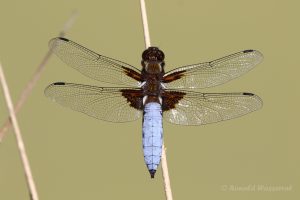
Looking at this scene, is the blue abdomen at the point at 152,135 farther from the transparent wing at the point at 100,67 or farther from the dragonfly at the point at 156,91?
the transparent wing at the point at 100,67

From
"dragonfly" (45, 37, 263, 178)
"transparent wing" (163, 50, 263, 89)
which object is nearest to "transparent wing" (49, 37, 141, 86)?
"dragonfly" (45, 37, 263, 178)

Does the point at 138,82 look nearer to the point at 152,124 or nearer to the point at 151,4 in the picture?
the point at 152,124

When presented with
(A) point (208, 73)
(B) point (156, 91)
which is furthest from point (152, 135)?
(A) point (208, 73)

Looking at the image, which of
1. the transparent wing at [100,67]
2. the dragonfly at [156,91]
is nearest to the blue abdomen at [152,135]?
the dragonfly at [156,91]

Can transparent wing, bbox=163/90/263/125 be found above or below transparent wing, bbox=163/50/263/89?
below

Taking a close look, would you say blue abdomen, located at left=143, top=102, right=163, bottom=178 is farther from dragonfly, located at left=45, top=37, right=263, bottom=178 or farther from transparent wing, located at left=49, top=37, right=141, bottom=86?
transparent wing, located at left=49, top=37, right=141, bottom=86
